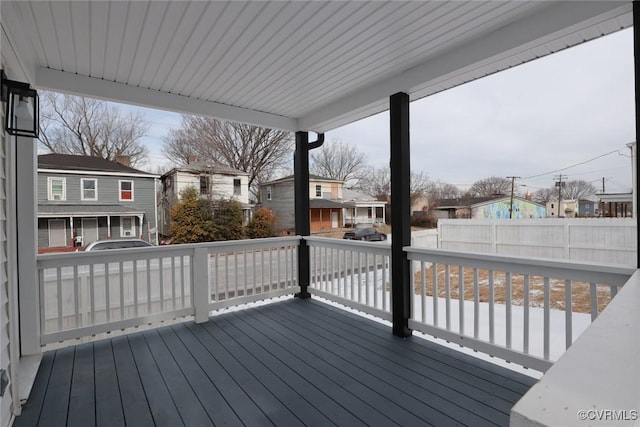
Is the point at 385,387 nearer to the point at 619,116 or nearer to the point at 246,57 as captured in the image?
the point at 619,116

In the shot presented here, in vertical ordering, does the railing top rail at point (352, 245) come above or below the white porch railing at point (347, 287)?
above

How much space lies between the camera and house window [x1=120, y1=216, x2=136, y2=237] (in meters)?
4.80

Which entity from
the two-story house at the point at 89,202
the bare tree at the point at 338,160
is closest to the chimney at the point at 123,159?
the two-story house at the point at 89,202

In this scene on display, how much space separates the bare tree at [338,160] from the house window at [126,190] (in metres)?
2.99

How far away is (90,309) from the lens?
3.17 meters

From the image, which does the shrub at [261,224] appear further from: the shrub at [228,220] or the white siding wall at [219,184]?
the white siding wall at [219,184]

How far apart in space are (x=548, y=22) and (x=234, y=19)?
208 cm

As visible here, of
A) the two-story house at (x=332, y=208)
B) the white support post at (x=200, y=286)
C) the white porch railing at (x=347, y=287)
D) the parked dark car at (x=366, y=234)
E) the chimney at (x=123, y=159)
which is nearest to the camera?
the white porch railing at (x=347, y=287)

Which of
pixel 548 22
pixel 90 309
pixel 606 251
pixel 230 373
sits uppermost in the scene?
pixel 548 22

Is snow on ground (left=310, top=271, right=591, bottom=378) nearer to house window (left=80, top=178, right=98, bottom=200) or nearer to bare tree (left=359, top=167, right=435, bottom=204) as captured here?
bare tree (left=359, top=167, right=435, bottom=204)

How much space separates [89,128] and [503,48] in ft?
19.7

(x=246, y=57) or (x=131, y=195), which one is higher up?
(x=246, y=57)

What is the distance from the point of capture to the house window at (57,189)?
171 inches

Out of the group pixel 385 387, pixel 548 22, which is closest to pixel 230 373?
pixel 385 387
